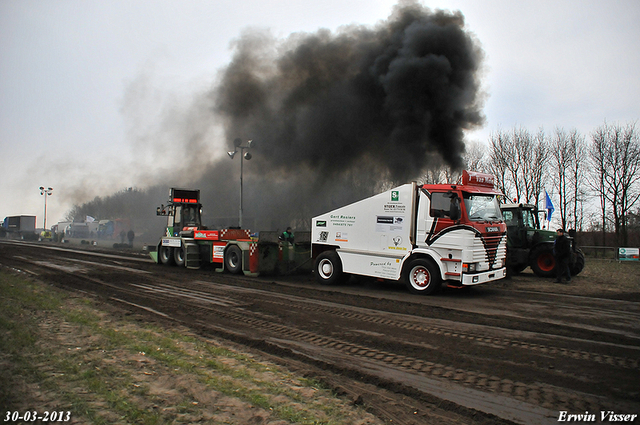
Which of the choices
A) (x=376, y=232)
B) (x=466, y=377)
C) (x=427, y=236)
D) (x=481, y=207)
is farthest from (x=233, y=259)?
(x=466, y=377)

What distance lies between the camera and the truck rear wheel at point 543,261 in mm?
14047

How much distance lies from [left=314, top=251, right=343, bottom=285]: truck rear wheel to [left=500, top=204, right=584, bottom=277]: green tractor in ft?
20.4

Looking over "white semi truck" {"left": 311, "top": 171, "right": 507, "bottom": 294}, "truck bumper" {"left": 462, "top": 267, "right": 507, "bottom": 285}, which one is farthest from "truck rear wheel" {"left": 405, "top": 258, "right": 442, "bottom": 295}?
"truck bumper" {"left": 462, "top": 267, "right": 507, "bottom": 285}

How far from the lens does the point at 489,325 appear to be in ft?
23.0

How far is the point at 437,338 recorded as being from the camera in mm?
6148

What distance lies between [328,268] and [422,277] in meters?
2.83

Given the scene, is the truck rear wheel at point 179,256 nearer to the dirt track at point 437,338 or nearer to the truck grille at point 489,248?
the dirt track at point 437,338

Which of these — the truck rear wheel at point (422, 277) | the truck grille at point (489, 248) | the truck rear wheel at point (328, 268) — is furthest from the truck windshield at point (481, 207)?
the truck rear wheel at point (328, 268)

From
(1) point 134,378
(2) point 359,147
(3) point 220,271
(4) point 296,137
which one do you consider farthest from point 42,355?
(4) point 296,137

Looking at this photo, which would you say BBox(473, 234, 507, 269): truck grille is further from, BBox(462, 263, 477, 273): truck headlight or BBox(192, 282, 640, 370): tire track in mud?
BBox(192, 282, 640, 370): tire track in mud

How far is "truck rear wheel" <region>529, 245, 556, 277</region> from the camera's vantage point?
14.0m

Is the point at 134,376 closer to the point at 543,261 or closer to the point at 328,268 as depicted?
the point at 328,268

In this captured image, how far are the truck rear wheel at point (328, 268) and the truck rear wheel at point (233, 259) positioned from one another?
3191 mm

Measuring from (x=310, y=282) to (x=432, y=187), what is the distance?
183 inches
